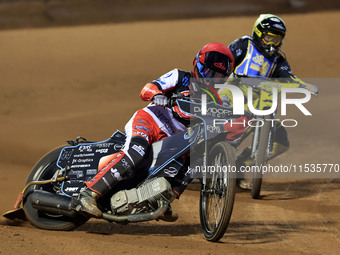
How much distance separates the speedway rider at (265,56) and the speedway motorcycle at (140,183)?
2.98 m

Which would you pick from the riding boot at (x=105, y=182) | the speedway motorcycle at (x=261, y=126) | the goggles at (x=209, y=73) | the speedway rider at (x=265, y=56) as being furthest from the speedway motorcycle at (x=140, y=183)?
the speedway rider at (x=265, y=56)

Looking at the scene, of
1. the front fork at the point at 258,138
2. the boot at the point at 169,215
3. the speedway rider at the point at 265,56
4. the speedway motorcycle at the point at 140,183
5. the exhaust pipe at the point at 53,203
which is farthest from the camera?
the speedway rider at the point at 265,56

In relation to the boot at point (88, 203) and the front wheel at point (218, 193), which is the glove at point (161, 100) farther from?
the boot at point (88, 203)

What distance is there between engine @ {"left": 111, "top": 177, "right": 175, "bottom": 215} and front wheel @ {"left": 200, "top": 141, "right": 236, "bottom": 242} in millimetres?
380

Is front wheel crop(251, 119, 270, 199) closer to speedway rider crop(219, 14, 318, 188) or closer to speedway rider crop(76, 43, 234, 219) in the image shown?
speedway rider crop(219, 14, 318, 188)

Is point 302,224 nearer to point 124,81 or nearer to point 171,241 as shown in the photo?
point 171,241

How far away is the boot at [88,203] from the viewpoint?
22.9 ft

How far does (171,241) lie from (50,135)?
6319 millimetres

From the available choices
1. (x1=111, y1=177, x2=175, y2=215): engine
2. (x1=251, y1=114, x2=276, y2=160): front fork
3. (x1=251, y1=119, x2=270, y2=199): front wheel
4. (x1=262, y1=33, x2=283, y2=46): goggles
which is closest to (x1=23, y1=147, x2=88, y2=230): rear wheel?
(x1=111, y1=177, x2=175, y2=215): engine

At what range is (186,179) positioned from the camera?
7168 mm

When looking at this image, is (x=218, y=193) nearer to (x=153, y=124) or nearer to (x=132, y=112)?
(x=153, y=124)

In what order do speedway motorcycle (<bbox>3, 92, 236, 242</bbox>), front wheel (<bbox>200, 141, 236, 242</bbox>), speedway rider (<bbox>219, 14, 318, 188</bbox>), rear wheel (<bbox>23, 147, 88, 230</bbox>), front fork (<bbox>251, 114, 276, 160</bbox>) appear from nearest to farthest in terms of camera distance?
front wheel (<bbox>200, 141, 236, 242</bbox>)
speedway motorcycle (<bbox>3, 92, 236, 242</bbox>)
rear wheel (<bbox>23, 147, 88, 230</bbox>)
front fork (<bbox>251, 114, 276, 160</bbox>)
speedway rider (<bbox>219, 14, 318, 188</bbox>)

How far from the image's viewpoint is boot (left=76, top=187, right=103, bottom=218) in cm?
698

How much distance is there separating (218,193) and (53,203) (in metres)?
1.57
